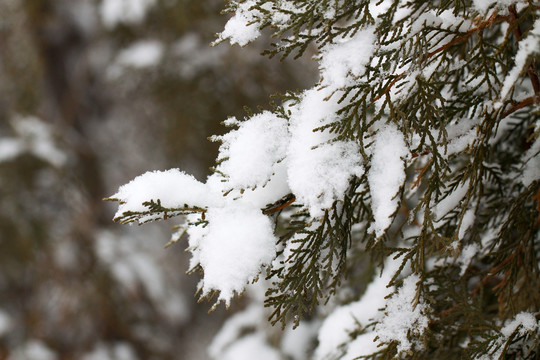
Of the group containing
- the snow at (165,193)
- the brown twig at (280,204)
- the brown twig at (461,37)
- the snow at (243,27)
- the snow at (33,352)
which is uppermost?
the snow at (33,352)

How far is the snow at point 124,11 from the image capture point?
475cm

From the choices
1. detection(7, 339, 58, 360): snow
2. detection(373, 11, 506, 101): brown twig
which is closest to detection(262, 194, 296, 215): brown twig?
detection(373, 11, 506, 101): brown twig

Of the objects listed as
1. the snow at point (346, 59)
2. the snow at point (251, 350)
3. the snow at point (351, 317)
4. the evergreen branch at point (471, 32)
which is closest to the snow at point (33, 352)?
the snow at point (251, 350)

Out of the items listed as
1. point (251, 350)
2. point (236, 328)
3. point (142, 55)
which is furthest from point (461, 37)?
point (142, 55)

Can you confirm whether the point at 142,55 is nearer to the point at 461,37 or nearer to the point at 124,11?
the point at 124,11

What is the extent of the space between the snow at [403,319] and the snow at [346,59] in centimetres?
54

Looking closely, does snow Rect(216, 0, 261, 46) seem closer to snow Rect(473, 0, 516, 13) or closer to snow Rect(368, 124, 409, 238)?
snow Rect(368, 124, 409, 238)

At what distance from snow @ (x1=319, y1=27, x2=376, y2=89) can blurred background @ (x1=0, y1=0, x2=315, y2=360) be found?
3207 mm

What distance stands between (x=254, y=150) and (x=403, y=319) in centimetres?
58

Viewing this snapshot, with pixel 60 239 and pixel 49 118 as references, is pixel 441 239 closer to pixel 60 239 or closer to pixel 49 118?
pixel 60 239

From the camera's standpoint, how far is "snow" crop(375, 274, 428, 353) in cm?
118

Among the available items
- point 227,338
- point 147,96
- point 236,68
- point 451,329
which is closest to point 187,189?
point 451,329

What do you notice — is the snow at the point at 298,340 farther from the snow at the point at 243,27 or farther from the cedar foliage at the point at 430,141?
the snow at the point at 243,27

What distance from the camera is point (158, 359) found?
6.01 m
